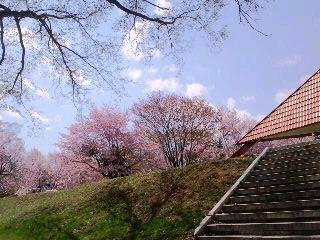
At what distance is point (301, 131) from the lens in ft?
74.3

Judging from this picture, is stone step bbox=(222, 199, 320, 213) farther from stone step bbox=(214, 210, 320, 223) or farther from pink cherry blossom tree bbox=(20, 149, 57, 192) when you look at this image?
pink cherry blossom tree bbox=(20, 149, 57, 192)

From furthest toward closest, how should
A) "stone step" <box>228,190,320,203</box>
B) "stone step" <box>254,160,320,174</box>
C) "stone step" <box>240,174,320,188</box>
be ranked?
1. "stone step" <box>254,160,320,174</box>
2. "stone step" <box>240,174,320,188</box>
3. "stone step" <box>228,190,320,203</box>

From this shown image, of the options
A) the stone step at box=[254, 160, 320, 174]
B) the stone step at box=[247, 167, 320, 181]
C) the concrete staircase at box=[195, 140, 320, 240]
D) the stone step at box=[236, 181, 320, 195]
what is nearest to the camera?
the concrete staircase at box=[195, 140, 320, 240]

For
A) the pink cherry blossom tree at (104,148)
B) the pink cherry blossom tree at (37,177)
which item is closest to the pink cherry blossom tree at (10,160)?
the pink cherry blossom tree at (37,177)

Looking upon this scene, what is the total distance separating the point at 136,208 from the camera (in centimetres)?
1642

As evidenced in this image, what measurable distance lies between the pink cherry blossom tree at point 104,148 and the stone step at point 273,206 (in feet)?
72.4

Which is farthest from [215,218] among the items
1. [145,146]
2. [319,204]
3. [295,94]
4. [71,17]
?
[145,146]

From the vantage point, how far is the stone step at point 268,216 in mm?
9966

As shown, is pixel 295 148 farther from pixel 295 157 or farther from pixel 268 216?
pixel 268 216

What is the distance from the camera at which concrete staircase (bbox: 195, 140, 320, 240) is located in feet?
32.3

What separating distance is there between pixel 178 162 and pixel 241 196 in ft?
72.5

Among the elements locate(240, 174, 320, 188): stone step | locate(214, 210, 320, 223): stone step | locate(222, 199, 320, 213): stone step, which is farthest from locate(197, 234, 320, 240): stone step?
locate(240, 174, 320, 188): stone step

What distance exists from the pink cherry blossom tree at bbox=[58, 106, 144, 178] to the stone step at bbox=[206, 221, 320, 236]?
75.1 ft

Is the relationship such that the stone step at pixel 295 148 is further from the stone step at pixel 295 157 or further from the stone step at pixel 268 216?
the stone step at pixel 268 216
